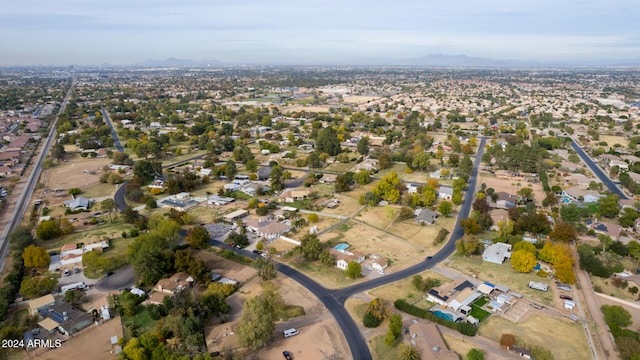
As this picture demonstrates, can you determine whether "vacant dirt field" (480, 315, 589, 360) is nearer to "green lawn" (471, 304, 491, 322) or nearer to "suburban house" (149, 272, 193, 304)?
"green lawn" (471, 304, 491, 322)

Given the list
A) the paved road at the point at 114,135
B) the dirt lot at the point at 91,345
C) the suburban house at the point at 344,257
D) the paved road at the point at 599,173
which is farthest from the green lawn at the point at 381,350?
the paved road at the point at 114,135

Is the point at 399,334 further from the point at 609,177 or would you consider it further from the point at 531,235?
the point at 609,177

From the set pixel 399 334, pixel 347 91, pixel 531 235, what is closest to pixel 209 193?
pixel 399 334

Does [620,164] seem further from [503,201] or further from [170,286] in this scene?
[170,286]

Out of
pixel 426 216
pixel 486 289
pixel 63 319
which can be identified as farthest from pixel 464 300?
pixel 63 319

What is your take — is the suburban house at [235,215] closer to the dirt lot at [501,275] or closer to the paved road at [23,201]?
the paved road at [23,201]

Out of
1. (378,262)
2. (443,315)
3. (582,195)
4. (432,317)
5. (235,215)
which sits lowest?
(443,315)

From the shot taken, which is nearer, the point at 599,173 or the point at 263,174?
the point at 263,174
